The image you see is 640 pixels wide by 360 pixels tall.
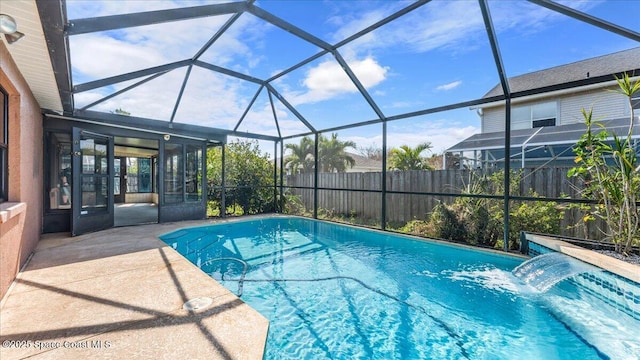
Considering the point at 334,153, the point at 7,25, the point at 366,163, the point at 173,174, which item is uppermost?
the point at 334,153

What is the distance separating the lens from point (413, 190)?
8078 mm

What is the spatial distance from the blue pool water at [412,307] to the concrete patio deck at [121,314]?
1.75 feet

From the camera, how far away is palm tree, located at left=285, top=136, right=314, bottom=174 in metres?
15.7

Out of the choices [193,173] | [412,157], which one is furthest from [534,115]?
[193,173]

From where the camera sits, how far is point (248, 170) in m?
9.89

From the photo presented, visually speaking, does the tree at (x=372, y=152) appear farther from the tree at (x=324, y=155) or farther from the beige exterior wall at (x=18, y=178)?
the beige exterior wall at (x=18, y=178)

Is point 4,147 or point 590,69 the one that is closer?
point 4,147

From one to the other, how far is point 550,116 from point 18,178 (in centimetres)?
1161

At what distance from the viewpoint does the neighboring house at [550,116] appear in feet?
20.0

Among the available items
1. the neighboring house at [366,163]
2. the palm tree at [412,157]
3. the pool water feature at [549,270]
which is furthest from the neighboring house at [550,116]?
the neighboring house at [366,163]

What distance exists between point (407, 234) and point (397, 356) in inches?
170

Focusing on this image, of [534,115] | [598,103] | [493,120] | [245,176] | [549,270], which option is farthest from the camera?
[245,176]

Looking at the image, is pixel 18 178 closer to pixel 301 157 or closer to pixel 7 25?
pixel 7 25

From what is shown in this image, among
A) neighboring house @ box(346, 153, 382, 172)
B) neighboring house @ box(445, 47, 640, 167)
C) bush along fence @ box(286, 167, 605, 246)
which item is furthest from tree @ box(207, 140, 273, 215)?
neighboring house @ box(346, 153, 382, 172)
